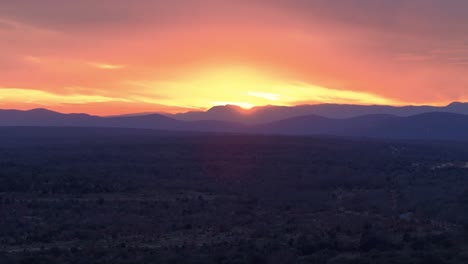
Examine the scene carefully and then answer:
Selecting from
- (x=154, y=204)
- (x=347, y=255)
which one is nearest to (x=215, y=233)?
(x=347, y=255)

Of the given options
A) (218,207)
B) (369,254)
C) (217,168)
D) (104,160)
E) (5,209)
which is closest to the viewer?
(369,254)

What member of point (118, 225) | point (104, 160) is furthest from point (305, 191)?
point (104, 160)

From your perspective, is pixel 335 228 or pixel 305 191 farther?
pixel 305 191

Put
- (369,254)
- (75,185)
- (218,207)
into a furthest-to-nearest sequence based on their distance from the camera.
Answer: (75,185)
(218,207)
(369,254)

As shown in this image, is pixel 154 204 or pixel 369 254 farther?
pixel 154 204

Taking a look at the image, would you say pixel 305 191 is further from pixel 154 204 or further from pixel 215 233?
pixel 215 233

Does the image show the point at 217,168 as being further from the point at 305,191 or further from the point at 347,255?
the point at 347,255
